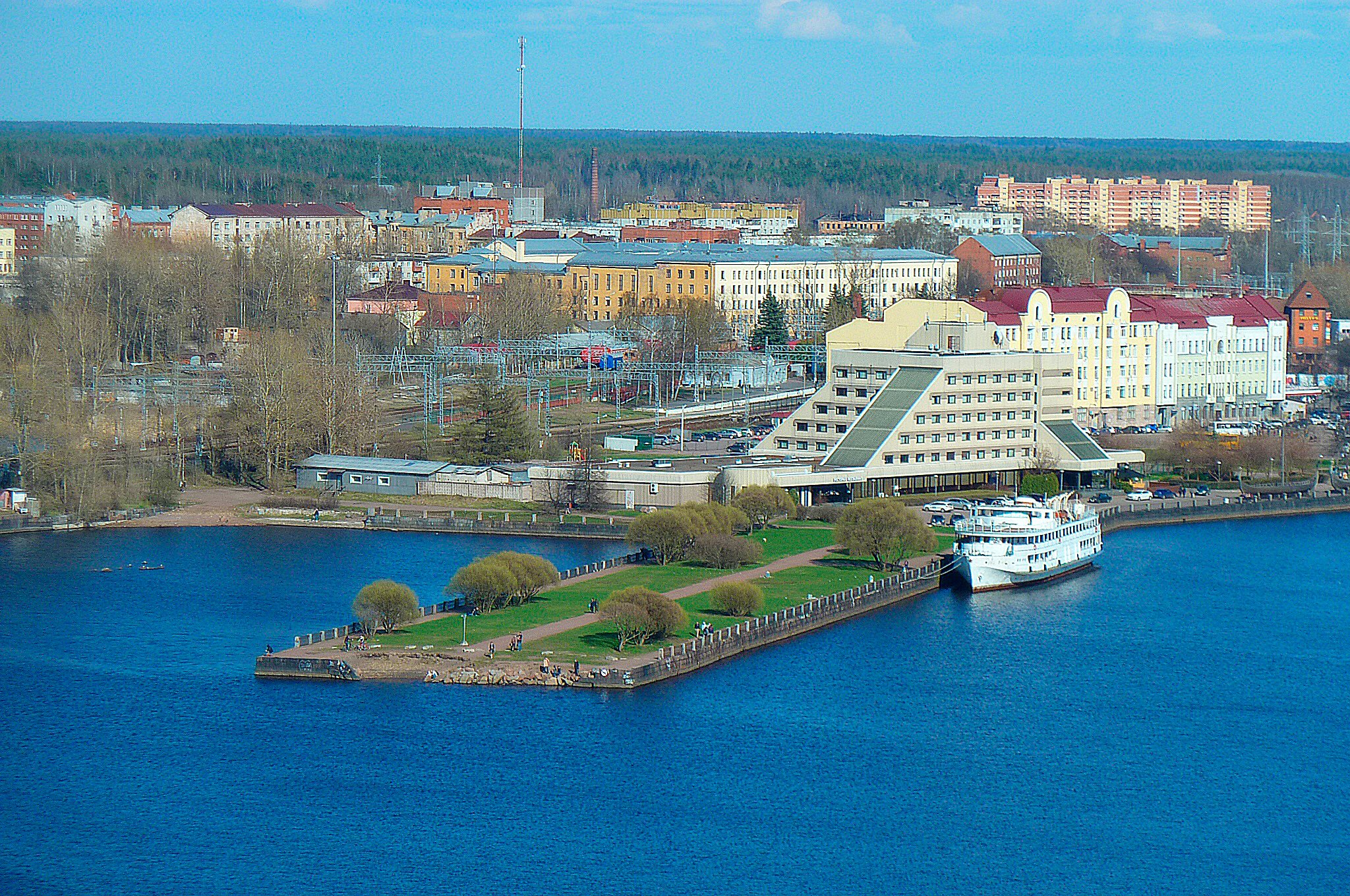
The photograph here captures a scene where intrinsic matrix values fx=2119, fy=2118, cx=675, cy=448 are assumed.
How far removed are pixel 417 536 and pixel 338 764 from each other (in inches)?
458

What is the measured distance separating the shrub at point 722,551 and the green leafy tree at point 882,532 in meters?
1.29

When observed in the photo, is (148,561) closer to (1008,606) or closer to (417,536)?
(417,536)

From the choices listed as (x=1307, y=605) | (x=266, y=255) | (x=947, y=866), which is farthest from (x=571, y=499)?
(x=266, y=255)

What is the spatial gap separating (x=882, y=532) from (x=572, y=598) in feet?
14.9

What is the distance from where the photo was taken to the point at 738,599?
2320cm

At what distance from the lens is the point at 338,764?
18172mm

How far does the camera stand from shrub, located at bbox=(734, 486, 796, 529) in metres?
29.2

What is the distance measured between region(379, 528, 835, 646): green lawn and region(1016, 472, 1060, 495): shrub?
4.36 m

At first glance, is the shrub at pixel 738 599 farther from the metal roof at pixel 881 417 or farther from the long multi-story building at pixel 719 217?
the long multi-story building at pixel 719 217

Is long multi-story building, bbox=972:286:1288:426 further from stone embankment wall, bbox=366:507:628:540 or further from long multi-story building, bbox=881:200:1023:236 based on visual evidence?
long multi-story building, bbox=881:200:1023:236

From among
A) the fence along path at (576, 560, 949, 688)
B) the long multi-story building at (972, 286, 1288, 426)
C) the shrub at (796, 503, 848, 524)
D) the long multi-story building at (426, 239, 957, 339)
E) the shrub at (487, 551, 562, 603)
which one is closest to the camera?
the fence along path at (576, 560, 949, 688)

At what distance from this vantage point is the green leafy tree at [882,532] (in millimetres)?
26625

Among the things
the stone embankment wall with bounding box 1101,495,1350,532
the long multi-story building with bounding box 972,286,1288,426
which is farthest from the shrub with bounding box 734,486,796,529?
the long multi-story building with bounding box 972,286,1288,426

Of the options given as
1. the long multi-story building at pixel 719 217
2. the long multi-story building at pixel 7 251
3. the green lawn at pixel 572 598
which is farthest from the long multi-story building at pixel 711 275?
the green lawn at pixel 572 598
